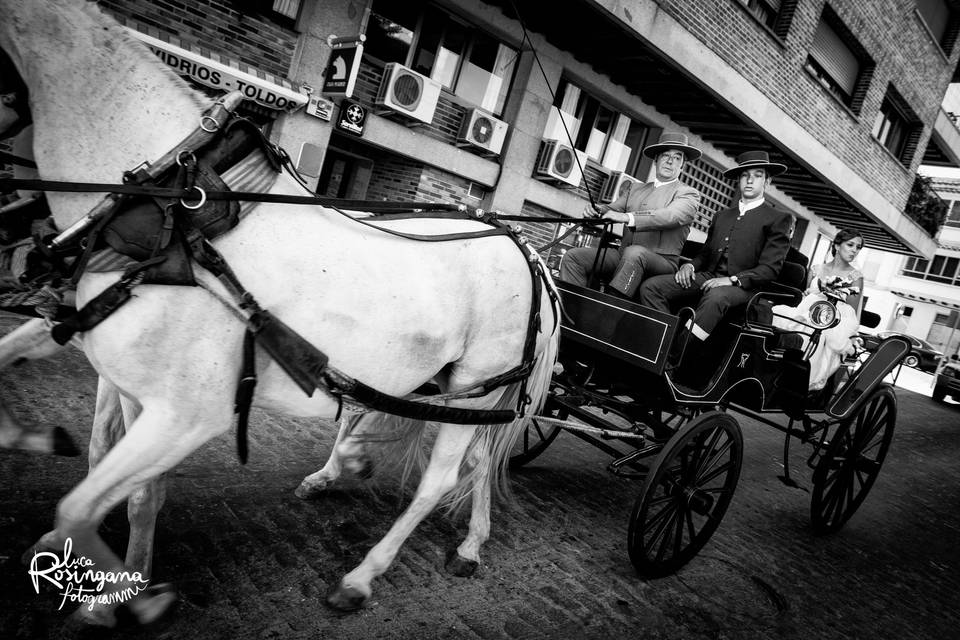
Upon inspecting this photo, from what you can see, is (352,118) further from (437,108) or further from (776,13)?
(776,13)

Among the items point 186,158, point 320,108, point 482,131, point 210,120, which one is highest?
point 482,131

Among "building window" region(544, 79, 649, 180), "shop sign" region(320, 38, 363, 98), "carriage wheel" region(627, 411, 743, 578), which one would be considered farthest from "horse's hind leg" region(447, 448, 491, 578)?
"building window" region(544, 79, 649, 180)

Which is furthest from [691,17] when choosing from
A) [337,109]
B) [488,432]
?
[488,432]

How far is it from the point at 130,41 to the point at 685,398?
324cm

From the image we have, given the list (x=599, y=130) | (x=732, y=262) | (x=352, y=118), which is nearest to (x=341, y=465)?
(x=732, y=262)

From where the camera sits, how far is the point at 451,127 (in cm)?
1002

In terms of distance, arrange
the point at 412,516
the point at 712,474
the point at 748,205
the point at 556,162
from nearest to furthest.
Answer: the point at 412,516 < the point at 712,474 < the point at 748,205 < the point at 556,162

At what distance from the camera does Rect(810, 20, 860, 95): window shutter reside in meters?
12.7

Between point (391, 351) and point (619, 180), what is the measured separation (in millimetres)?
10908

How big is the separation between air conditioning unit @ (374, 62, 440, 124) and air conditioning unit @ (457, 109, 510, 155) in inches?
31.1

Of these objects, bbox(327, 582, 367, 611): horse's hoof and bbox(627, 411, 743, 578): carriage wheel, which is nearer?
bbox(327, 582, 367, 611): horse's hoof

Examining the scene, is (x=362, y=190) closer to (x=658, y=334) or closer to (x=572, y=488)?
(x=572, y=488)

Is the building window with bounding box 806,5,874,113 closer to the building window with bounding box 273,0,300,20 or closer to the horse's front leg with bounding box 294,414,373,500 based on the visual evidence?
the building window with bounding box 273,0,300,20

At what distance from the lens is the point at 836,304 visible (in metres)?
5.68
